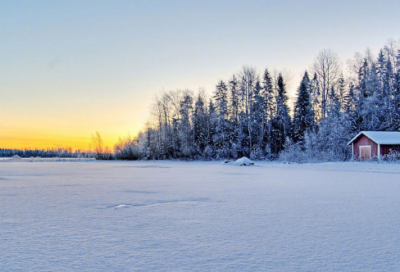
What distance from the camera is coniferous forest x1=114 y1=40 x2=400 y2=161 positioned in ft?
96.3

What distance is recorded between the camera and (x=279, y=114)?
1433 inches

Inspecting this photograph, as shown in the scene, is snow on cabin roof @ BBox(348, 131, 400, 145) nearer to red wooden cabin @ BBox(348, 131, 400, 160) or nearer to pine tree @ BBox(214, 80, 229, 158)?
red wooden cabin @ BBox(348, 131, 400, 160)

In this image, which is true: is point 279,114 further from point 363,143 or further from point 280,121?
point 363,143

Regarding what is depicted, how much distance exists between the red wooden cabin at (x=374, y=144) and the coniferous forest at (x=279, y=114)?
180 centimetres

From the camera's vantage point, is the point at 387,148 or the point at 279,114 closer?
the point at 387,148

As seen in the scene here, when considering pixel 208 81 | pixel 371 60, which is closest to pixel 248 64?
pixel 208 81

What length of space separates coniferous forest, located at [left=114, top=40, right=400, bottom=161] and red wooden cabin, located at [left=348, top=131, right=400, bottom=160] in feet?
5.90

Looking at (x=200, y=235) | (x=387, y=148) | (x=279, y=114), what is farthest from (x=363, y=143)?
(x=200, y=235)

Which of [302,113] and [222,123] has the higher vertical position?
[302,113]

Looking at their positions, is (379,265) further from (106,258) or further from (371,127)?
(371,127)

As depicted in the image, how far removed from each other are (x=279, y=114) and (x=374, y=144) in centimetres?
1533

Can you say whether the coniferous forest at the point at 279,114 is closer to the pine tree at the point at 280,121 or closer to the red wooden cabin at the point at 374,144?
the pine tree at the point at 280,121

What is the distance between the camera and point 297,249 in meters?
2.68

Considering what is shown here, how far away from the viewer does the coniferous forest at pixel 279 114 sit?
96.3 feet
